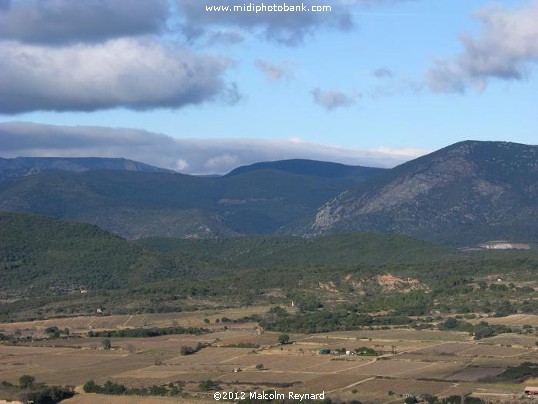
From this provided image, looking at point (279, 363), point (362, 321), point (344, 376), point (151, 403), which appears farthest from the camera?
point (362, 321)

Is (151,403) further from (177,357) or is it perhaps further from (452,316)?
(452,316)

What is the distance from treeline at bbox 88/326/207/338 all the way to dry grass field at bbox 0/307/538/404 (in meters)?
2.02

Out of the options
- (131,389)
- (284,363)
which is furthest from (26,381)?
(284,363)

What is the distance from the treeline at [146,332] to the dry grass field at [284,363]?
2023 mm

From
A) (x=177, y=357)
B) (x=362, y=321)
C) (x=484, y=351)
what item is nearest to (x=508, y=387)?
(x=484, y=351)

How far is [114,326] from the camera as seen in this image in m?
170

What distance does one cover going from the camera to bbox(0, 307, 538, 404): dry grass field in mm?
104562

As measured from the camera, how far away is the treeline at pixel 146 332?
156750mm

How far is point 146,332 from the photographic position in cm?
15738

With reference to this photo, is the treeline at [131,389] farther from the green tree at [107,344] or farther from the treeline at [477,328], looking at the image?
the treeline at [477,328]

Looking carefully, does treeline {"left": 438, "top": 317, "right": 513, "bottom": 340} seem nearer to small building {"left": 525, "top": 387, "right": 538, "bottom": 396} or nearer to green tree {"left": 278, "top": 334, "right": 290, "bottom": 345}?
green tree {"left": 278, "top": 334, "right": 290, "bottom": 345}

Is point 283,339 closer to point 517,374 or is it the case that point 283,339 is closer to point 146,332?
point 146,332

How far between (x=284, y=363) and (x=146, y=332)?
3915 cm

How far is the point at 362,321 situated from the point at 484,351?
122 feet
